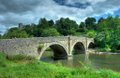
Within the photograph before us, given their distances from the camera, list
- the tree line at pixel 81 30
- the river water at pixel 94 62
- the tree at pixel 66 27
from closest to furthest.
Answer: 1. the river water at pixel 94 62
2. the tree line at pixel 81 30
3. the tree at pixel 66 27

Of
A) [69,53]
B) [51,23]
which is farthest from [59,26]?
[69,53]

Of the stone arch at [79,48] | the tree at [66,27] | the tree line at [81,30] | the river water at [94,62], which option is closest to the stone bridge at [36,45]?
the stone arch at [79,48]

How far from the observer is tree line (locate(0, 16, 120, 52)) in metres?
60.5

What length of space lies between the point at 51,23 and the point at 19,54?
242 ft

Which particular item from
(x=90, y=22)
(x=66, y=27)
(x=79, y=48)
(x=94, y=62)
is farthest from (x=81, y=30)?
(x=94, y=62)

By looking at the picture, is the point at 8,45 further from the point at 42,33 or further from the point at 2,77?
the point at 42,33

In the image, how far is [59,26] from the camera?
302 feet

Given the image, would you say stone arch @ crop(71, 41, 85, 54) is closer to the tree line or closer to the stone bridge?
the stone bridge

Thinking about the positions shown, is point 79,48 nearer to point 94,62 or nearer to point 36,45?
point 94,62

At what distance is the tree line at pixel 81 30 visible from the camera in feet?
198

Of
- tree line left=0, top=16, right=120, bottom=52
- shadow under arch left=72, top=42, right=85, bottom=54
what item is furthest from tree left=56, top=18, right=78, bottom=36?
shadow under arch left=72, top=42, right=85, bottom=54

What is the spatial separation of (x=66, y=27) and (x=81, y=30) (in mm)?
7769

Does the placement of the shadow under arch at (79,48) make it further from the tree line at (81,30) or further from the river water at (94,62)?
the river water at (94,62)

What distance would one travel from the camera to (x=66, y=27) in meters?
91.1
